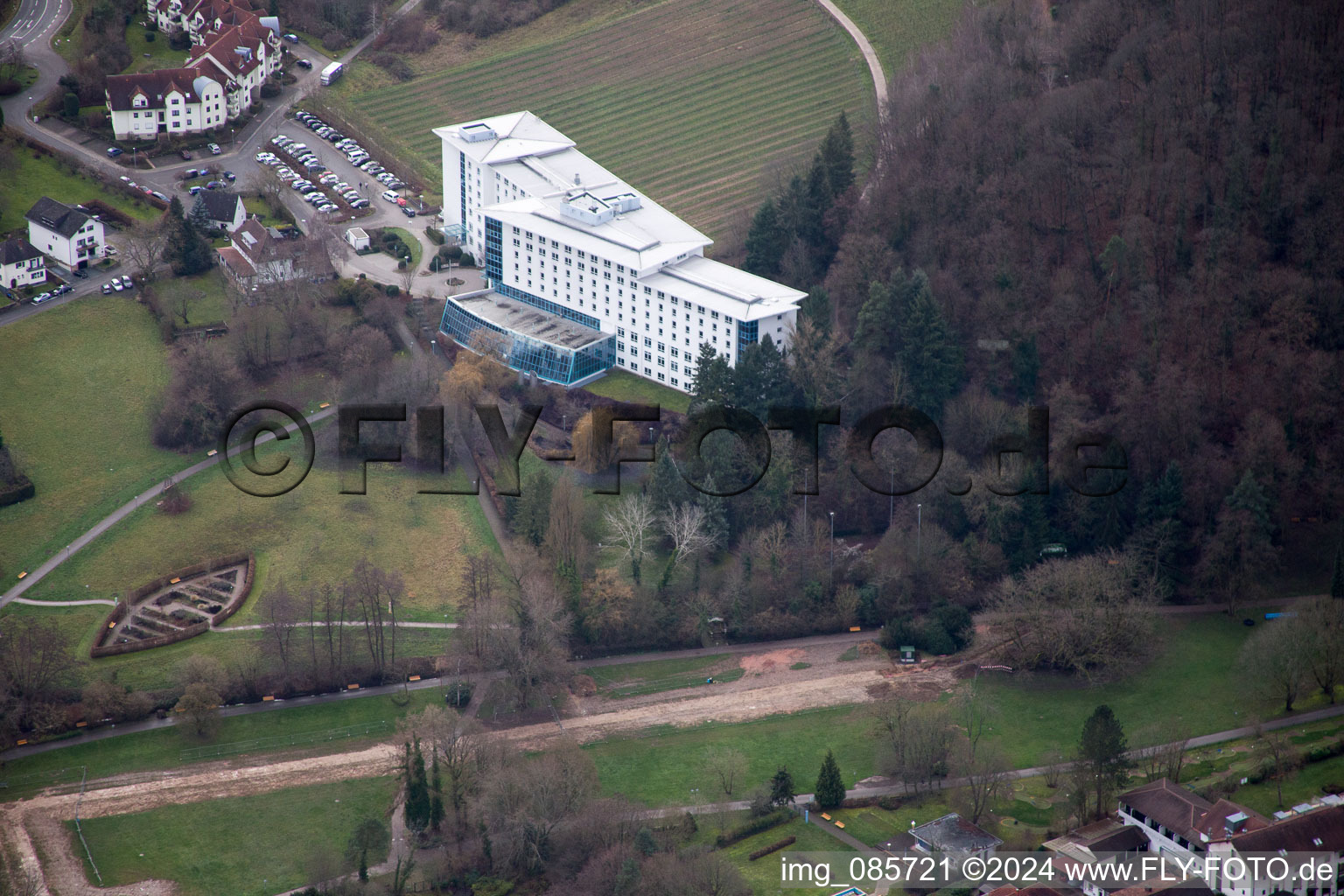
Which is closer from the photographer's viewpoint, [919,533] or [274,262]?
[919,533]

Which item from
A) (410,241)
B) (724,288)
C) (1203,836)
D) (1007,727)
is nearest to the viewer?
(1203,836)

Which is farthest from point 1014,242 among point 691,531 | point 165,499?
point 165,499

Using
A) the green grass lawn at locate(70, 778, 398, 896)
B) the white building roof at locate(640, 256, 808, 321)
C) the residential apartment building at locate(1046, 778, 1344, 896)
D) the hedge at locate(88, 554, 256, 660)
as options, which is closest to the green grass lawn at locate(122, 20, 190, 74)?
the white building roof at locate(640, 256, 808, 321)

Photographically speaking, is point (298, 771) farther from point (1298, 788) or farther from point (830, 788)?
point (1298, 788)

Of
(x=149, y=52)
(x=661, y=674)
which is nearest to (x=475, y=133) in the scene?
(x=149, y=52)

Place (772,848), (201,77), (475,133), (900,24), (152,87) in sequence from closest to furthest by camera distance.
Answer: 1. (772,848)
2. (475,133)
3. (152,87)
4. (201,77)
5. (900,24)
